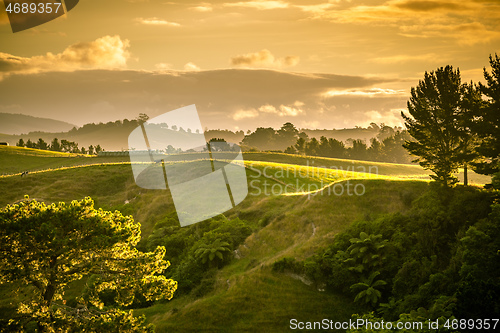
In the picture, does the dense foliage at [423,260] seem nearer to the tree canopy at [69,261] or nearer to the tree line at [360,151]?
the tree canopy at [69,261]

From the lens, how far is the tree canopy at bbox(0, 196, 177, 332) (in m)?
22.9

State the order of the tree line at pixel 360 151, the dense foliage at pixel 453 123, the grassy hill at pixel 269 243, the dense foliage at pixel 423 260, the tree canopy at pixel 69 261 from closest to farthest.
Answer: the tree canopy at pixel 69 261
the dense foliage at pixel 423 260
the grassy hill at pixel 269 243
the dense foliage at pixel 453 123
the tree line at pixel 360 151

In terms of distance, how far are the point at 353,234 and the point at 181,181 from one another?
171ft

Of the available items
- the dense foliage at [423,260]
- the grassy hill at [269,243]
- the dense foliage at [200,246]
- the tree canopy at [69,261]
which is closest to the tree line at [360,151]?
the grassy hill at [269,243]

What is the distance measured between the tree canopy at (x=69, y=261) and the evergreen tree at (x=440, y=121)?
98.5 feet

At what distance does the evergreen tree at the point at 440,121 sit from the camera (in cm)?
3981

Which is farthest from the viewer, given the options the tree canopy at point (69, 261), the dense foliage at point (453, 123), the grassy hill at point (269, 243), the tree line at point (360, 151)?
the tree line at point (360, 151)

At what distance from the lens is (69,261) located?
81.6ft

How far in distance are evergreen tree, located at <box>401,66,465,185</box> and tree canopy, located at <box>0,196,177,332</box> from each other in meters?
30.0

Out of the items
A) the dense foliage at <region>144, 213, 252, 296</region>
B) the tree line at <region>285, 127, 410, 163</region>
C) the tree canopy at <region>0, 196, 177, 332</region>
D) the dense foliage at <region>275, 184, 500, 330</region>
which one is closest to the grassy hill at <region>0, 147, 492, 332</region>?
the dense foliage at <region>144, 213, 252, 296</region>

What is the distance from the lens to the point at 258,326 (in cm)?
3023

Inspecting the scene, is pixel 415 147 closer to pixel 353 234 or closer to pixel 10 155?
pixel 353 234

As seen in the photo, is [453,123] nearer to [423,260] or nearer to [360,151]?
[423,260]

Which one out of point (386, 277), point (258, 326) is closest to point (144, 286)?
point (258, 326)
